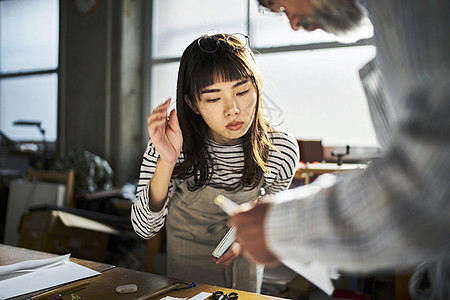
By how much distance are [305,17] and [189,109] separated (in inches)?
28.1

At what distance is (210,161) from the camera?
56.0 inches

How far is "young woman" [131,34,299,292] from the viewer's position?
1234 millimetres

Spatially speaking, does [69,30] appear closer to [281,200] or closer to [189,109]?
[189,109]

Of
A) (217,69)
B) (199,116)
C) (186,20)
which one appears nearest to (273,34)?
(186,20)

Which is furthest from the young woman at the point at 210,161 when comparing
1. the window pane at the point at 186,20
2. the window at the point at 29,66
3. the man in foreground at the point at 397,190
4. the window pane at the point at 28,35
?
the window pane at the point at 28,35

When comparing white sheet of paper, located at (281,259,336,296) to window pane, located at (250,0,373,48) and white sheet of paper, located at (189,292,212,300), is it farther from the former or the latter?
window pane, located at (250,0,373,48)

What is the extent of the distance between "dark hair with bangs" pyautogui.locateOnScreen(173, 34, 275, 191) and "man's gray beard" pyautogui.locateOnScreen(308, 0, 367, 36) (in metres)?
0.52

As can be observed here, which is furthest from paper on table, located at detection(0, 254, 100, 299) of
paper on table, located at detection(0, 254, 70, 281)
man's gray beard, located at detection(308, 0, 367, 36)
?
man's gray beard, located at detection(308, 0, 367, 36)

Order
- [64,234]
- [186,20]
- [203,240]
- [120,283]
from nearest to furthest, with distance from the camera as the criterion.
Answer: [120,283] < [203,240] < [64,234] < [186,20]

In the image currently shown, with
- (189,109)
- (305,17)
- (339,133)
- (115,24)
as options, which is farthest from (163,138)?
(115,24)

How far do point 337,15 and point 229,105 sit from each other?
1.83 ft

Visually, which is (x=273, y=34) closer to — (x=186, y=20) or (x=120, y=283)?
(x=186, y=20)

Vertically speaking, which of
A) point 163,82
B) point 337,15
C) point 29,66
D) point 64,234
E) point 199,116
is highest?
point 29,66

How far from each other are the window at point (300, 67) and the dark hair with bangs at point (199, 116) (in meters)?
1.26
